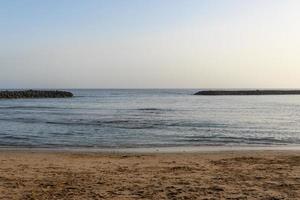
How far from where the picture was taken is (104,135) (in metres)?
25.0

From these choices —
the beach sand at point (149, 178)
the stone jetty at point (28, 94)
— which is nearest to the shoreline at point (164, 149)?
the beach sand at point (149, 178)

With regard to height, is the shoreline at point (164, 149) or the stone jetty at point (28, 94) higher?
the stone jetty at point (28, 94)

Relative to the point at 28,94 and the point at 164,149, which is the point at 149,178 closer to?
the point at 164,149

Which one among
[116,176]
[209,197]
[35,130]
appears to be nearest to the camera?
[209,197]

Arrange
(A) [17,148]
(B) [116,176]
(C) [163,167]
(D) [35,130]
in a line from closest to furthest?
(B) [116,176] → (C) [163,167] → (A) [17,148] → (D) [35,130]

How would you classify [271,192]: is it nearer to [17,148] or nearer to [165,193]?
[165,193]

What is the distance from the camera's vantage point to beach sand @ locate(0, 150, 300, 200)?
9398mm

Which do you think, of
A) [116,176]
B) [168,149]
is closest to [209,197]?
[116,176]

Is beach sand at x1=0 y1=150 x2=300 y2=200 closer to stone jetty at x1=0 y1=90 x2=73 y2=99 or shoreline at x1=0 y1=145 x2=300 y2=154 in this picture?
shoreline at x1=0 y1=145 x2=300 y2=154

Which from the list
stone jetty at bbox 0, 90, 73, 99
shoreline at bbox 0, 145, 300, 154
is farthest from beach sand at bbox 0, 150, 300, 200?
stone jetty at bbox 0, 90, 73, 99

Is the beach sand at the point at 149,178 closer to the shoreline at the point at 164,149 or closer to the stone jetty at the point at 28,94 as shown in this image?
the shoreline at the point at 164,149

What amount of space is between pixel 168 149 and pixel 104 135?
20.3 feet

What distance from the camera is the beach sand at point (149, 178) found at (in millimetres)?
9398

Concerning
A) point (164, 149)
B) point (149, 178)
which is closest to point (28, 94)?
point (164, 149)
